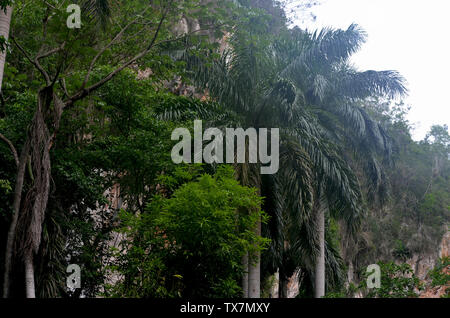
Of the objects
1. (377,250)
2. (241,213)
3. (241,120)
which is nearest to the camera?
(241,213)

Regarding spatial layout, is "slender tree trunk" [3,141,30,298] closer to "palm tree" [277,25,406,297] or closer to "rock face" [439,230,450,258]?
"palm tree" [277,25,406,297]

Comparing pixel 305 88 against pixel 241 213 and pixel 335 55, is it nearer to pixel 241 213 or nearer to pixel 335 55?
pixel 335 55

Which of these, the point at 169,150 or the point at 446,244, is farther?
the point at 446,244

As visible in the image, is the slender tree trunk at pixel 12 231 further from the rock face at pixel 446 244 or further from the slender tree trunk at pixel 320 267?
the rock face at pixel 446 244

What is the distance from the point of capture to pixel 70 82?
11125mm

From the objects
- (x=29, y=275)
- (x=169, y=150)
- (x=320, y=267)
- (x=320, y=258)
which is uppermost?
(x=169, y=150)

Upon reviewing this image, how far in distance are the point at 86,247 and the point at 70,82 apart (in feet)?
12.3

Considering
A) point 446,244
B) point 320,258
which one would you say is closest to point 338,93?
point 320,258

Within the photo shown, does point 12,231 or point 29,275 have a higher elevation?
point 12,231

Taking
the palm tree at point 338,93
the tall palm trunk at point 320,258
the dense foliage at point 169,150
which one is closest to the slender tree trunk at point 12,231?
the dense foliage at point 169,150

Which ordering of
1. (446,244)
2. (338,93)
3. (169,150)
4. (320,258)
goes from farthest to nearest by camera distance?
(446,244), (338,93), (320,258), (169,150)

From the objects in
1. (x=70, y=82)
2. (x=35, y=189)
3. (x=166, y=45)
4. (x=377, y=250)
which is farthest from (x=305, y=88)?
(x=377, y=250)

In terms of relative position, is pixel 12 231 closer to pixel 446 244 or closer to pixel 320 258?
pixel 320 258
